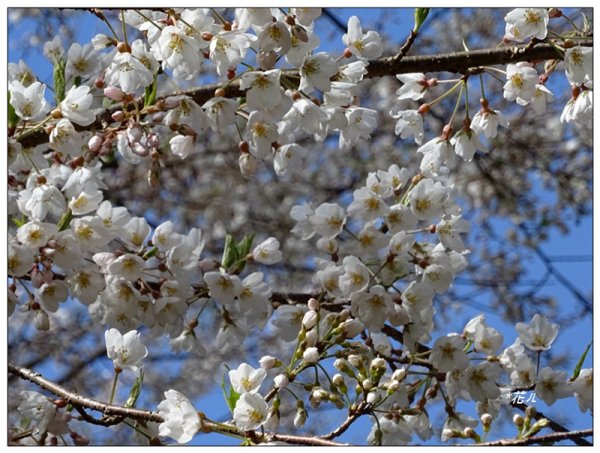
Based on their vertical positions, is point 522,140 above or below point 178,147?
above

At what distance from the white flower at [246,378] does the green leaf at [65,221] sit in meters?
0.43

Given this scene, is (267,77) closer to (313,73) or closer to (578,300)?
(313,73)

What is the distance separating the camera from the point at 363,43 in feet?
6.59

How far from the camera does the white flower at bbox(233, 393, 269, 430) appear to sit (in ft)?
5.00

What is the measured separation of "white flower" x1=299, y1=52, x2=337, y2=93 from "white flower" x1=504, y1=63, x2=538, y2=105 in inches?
17.6

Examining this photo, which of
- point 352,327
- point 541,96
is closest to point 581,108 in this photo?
point 541,96

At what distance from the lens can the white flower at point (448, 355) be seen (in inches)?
74.6

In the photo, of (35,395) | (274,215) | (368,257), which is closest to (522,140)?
(274,215)

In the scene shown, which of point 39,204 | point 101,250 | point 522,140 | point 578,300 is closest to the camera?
point 39,204

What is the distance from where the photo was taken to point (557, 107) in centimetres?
609

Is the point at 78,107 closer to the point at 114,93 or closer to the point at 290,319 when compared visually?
the point at 114,93

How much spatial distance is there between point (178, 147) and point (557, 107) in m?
4.71

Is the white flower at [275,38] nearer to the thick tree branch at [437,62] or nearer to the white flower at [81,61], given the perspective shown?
the thick tree branch at [437,62]

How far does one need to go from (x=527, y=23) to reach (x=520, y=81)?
0.42 ft
